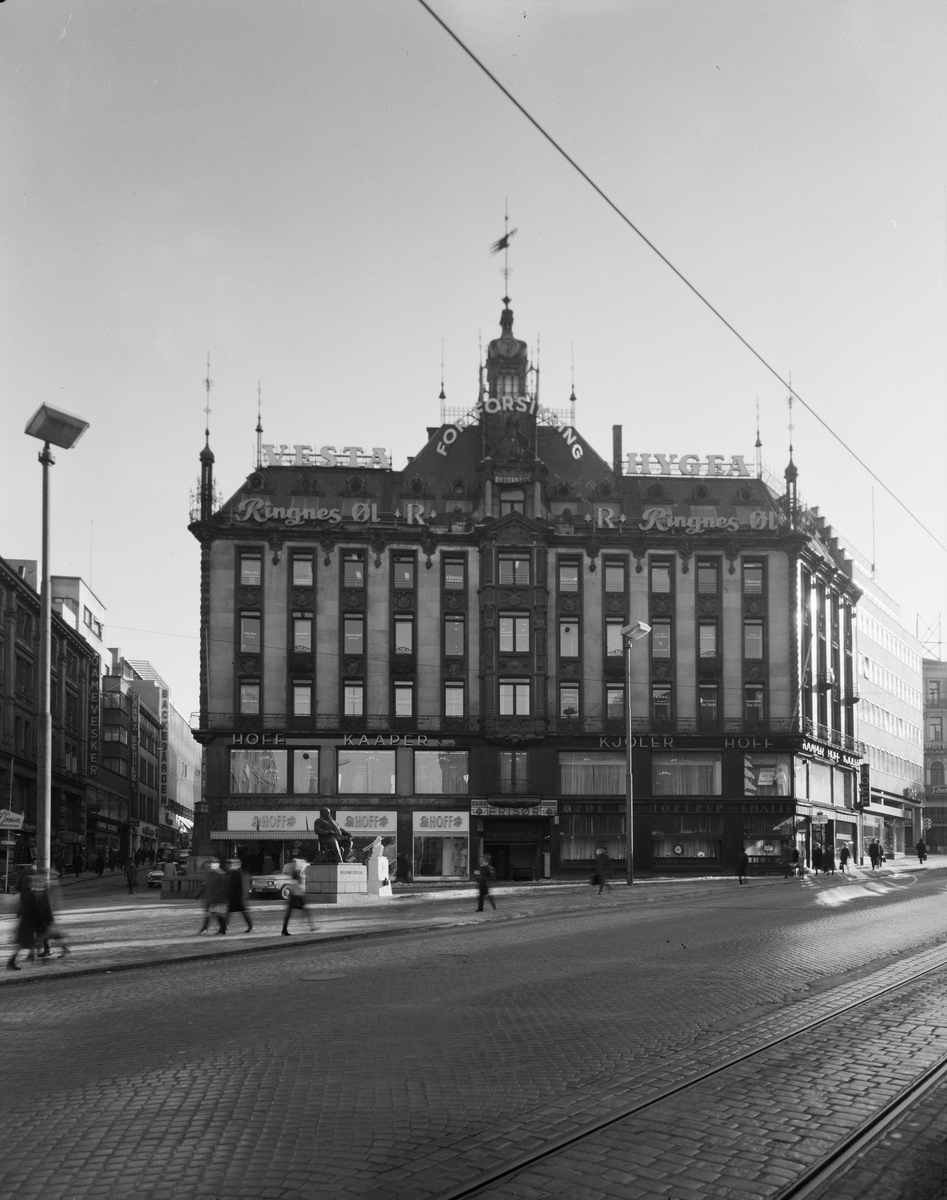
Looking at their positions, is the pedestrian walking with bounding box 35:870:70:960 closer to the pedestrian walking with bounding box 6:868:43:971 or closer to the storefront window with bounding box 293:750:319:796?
the pedestrian walking with bounding box 6:868:43:971

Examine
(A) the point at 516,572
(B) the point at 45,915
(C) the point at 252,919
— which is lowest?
(C) the point at 252,919

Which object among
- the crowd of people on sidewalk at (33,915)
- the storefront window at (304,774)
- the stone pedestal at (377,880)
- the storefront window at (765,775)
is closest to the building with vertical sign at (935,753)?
the storefront window at (765,775)

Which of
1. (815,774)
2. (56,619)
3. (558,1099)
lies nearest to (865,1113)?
(558,1099)

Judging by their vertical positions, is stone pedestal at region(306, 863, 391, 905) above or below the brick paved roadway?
below

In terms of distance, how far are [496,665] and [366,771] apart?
8.38 metres

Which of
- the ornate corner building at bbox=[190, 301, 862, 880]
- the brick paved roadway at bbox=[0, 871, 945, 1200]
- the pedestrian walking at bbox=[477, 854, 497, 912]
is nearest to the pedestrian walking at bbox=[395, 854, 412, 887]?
the ornate corner building at bbox=[190, 301, 862, 880]

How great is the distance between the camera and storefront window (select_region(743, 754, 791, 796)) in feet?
222

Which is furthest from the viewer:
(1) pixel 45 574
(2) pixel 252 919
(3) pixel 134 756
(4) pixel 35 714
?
(3) pixel 134 756

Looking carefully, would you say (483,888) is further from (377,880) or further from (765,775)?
(765,775)

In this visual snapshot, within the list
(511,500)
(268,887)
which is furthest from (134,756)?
(268,887)

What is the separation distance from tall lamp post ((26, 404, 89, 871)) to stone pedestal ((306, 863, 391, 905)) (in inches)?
776

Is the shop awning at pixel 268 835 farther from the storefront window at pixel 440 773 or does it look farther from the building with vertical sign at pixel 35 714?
the building with vertical sign at pixel 35 714

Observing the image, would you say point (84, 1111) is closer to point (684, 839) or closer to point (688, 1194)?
point (688, 1194)

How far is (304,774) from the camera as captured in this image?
65.6 meters
